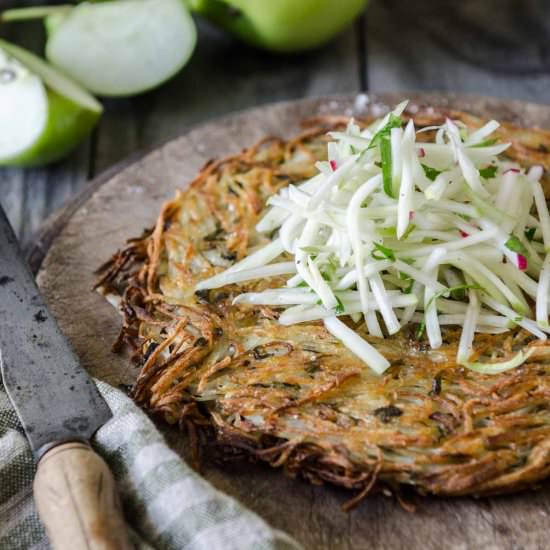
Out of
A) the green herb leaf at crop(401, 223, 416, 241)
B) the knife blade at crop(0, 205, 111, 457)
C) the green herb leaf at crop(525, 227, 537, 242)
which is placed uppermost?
the green herb leaf at crop(401, 223, 416, 241)

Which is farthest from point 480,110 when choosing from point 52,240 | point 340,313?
point 52,240

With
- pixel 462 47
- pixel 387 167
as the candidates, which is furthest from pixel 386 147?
pixel 462 47

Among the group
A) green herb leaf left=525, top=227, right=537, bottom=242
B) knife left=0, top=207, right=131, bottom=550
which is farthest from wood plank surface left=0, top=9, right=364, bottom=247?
green herb leaf left=525, top=227, right=537, bottom=242

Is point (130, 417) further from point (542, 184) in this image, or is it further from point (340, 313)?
point (542, 184)

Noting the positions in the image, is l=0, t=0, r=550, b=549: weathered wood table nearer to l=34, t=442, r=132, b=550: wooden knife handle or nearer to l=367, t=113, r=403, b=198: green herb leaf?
l=367, t=113, r=403, b=198: green herb leaf

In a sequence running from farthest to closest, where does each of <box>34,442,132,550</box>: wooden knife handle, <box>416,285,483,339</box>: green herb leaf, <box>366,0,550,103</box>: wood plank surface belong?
<box>366,0,550,103</box>: wood plank surface → <box>416,285,483,339</box>: green herb leaf → <box>34,442,132,550</box>: wooden knife handle

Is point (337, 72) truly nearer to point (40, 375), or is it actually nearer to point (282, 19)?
point (282, 19)

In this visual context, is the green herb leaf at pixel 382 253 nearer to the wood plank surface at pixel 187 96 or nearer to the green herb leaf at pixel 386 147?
the green herb leaf at pixel 386 147
